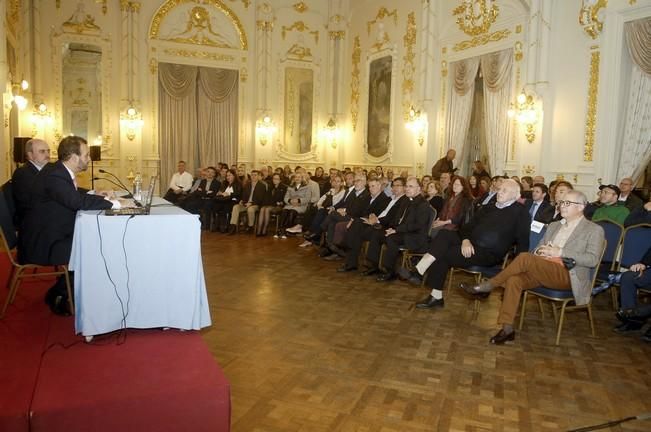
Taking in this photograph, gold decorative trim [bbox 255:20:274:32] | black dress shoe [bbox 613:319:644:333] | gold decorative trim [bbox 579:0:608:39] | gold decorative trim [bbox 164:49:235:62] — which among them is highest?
gold decorative trim [bbox 255:20:274:32]

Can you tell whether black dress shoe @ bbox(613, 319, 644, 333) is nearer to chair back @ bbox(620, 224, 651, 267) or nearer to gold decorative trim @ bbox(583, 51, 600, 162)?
chair back @ bbox(620, 224, 651, 267)

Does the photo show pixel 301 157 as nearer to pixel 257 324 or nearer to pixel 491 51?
pixel 491 51

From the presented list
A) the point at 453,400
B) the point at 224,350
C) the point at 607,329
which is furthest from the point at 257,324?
the point at 607,329

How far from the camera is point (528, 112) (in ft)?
29.9

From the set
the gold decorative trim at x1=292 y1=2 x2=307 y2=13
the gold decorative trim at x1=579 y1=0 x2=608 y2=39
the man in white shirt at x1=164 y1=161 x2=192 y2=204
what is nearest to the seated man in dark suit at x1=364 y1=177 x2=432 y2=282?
the gold decorative trim at x1=579 y1=0 x2=608 y2=39

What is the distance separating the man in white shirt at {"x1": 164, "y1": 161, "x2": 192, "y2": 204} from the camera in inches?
437

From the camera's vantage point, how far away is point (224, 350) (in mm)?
3590

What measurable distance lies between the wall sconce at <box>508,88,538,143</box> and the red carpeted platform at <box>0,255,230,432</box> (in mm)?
7687

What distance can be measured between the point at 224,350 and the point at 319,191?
6552 mm

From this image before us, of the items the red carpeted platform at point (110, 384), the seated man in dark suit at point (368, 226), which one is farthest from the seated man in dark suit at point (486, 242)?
the red carpeted platform at point (110, 384)

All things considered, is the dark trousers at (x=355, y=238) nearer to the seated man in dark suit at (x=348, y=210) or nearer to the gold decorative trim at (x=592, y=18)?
the seated man in dark suit at (x=348, y=210)

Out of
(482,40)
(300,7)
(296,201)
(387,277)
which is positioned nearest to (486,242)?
(387,277)

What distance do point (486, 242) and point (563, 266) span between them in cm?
90

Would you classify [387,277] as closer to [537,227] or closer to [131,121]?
[537,227]
